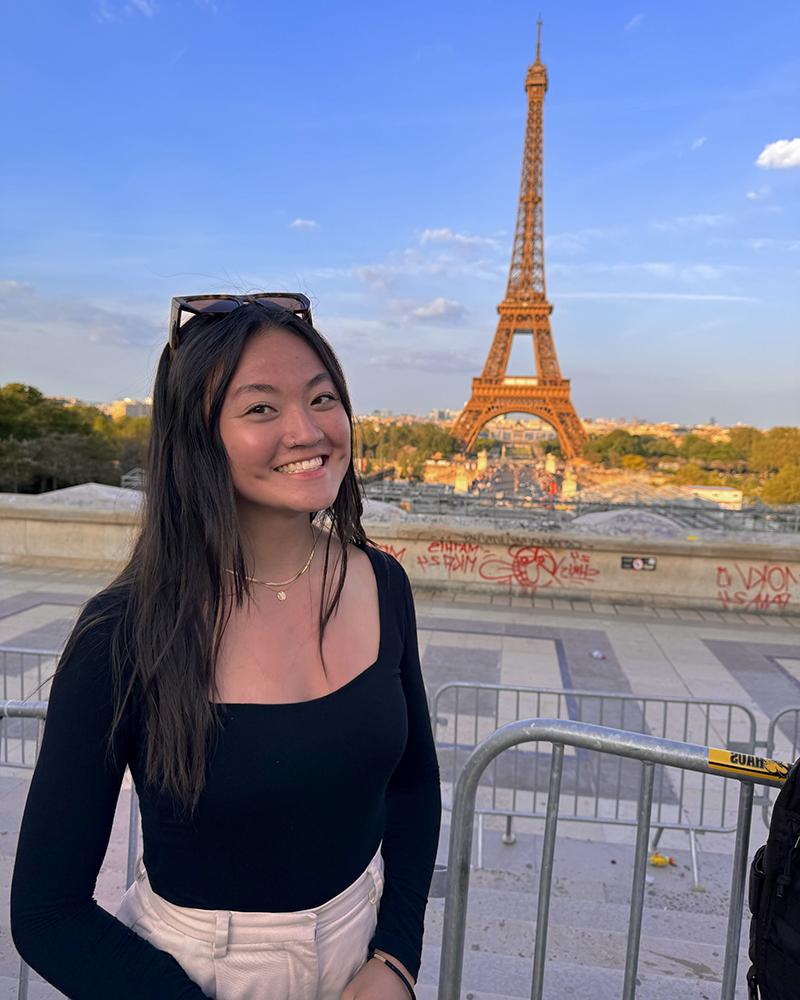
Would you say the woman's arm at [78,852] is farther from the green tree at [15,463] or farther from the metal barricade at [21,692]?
the green tree at [15,463]

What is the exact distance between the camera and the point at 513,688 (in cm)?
575

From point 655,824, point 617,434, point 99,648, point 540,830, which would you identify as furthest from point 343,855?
point 617,434

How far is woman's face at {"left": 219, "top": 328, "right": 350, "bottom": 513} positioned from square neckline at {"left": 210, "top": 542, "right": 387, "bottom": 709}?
0.32 metres

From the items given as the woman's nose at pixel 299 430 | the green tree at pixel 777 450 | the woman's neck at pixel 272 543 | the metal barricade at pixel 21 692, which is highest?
the green tree at pixel 777 450

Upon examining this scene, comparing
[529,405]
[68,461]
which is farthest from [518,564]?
[529,405]

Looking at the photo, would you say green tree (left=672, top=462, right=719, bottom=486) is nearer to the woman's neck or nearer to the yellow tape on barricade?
the yellow tape on barricade

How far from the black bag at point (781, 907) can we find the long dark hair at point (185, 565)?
90 cm

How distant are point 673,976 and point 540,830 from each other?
2083mm

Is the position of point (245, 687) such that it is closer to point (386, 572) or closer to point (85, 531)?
point (386, 572)

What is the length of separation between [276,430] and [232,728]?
56 cm

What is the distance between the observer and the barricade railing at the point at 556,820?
1.71 metres

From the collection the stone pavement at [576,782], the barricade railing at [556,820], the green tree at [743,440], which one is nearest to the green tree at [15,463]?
the stone pavement at [576,782]

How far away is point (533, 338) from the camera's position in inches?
1978

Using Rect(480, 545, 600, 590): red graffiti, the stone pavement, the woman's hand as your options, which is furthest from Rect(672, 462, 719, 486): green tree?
the woman's hand
